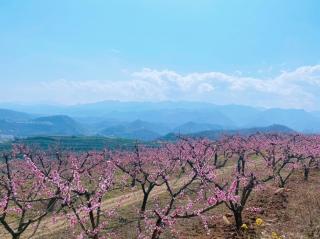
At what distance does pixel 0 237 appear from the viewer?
36.5 m

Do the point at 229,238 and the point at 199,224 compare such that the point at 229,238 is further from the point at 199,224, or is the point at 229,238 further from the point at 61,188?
the point at 61,188

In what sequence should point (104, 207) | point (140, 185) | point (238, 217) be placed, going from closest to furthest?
point (238, 217)
point (104, 207)
point (140, 185)

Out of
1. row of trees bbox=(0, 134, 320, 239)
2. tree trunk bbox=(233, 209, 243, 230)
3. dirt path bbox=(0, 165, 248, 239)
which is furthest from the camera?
dirt path bbox=(0, 165, 248, 239)

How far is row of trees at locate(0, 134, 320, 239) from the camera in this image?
1812 cm

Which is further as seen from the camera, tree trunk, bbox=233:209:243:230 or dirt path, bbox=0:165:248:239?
dirt path, bbox=0:165:248:239

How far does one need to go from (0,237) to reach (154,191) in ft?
68.5

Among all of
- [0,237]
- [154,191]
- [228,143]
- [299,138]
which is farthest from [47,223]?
[299,138]

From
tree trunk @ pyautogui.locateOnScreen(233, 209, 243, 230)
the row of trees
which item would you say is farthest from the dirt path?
tree trunk @ pyautogui.locateOnScreen(233, 209, 243, 230)

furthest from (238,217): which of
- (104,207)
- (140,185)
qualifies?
(140,185)

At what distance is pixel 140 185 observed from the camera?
6075 centimetres

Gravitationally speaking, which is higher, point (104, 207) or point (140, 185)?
point (140, 185)

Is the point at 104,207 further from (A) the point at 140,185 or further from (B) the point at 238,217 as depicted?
(B) the point at 238,217

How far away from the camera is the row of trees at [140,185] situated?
18.1 m

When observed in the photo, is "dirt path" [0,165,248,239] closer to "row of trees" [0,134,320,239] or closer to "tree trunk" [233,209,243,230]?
"row of trees" [0,134,320,239]
